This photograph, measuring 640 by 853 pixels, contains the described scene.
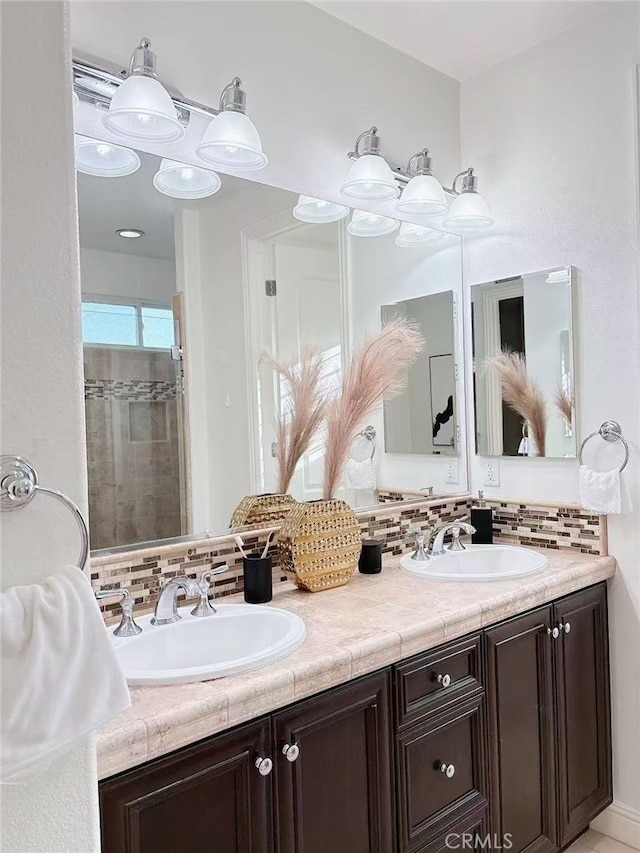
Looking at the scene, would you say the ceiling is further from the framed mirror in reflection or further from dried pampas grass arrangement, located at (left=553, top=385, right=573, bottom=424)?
dried pampas grass arrangement, located at (left=553, top=385, right=573, bottom=424)

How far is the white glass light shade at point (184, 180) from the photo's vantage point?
70.3 inches

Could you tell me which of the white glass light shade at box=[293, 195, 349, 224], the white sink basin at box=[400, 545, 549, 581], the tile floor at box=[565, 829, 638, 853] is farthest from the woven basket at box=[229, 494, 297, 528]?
the tile floor at box=[565, 829, 638, 853]

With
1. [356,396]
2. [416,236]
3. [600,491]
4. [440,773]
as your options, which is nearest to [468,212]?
[416,236]

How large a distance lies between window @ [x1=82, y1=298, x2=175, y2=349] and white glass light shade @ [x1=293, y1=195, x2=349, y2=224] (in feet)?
2.08

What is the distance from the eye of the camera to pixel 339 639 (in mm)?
1462

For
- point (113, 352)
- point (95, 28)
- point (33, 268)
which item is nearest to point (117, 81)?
point (95, 28)

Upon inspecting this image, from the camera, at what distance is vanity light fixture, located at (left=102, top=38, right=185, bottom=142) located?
1.60 m

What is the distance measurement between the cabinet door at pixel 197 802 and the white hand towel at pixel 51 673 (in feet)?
1.03

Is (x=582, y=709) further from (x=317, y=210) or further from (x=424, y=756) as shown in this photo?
(x=317, y=210)

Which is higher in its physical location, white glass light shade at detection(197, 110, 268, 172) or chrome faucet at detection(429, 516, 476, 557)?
white glass light shade at detection(197, 110, 268, 172)

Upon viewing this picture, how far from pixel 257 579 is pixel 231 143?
3.94ft

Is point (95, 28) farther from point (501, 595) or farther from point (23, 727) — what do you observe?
point (501, 595)

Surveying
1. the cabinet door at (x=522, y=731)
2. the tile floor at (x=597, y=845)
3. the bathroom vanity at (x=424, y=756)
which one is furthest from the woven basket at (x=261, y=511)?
the tile floor at (x=597, y=845)

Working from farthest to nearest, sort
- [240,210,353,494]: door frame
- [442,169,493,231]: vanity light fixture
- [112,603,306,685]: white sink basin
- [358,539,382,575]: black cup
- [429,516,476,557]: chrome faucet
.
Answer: [442,169,493,231]: vanity light fixture
[429,516,476,557]: chrome faucet
[358,539,382,575]: black cup
[240,210,353,494]: door frame
[112,603,306,685]: white sink basin
